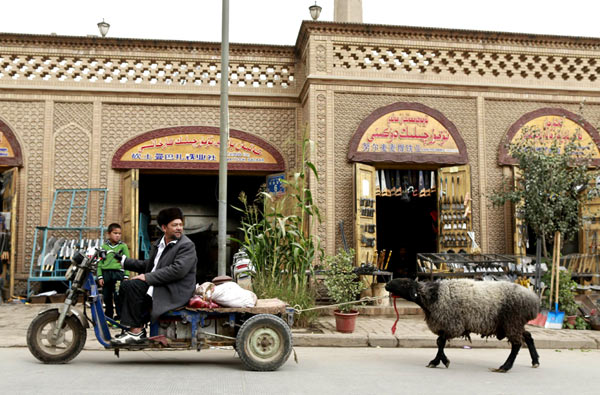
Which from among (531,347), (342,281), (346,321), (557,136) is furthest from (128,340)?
(557,136)

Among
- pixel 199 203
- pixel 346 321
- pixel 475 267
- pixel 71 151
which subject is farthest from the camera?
pixel 199 203

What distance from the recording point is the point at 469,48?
12773 mm

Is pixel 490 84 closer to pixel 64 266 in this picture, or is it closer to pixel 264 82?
pixel 264 82

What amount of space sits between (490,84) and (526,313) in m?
7.83

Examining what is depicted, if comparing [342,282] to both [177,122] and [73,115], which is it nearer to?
[177,122]

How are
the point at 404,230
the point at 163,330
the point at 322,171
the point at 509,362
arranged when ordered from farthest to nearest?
1. the point at 404,230
2. the point at 322,171
3. the point at 509,362
4. the point at 163,330

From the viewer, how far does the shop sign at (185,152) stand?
41.6 feet

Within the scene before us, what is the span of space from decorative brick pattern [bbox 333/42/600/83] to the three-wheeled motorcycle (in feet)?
25.5

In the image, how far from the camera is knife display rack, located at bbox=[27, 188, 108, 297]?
476 inches

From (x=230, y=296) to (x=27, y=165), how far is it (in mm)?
8563

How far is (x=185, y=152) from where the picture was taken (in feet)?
42.0

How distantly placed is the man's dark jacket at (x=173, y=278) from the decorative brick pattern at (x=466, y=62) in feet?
24.7

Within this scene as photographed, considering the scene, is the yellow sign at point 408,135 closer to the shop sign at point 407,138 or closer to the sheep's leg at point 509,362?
the shop sign at point 407,138

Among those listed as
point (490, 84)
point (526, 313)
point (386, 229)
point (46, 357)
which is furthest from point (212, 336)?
point (386, 229)
